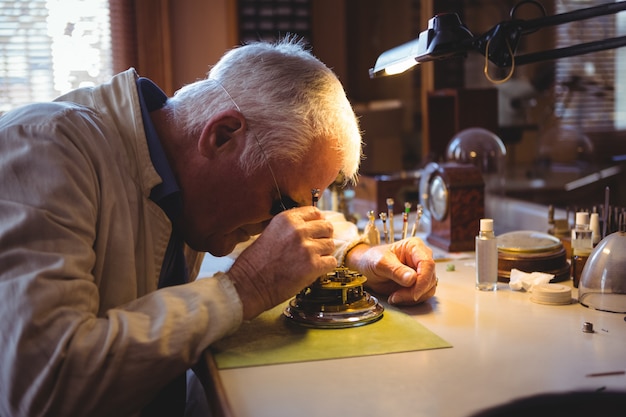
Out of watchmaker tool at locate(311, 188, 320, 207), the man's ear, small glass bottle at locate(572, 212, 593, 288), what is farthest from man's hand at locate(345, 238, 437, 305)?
the man's ear

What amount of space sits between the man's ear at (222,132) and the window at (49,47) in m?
2.71

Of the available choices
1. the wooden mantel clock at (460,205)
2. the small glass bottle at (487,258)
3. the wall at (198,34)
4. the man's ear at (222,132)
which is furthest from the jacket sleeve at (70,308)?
the wall at (198,34)

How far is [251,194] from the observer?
147 centimetres

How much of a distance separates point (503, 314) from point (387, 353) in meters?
0.37

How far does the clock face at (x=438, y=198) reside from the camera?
219cm

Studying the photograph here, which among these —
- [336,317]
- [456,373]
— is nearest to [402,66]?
[336,317]

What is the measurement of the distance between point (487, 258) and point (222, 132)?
27.9 inches

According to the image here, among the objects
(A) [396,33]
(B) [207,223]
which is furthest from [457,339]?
(A) [396,33]

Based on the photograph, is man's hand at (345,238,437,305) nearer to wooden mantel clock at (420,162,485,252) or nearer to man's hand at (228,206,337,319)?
man's hand at (228,206,337,319)

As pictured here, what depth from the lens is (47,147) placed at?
1.22m

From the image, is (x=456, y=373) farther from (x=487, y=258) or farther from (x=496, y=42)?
(x=496, y=42)

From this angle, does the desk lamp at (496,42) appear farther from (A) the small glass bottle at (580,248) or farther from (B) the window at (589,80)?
(B) the window at (589,80)

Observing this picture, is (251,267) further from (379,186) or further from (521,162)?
(521,162)

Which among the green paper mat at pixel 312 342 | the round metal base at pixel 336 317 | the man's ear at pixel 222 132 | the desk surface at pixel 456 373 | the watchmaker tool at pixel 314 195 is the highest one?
the man's ear at pixel 222 132
